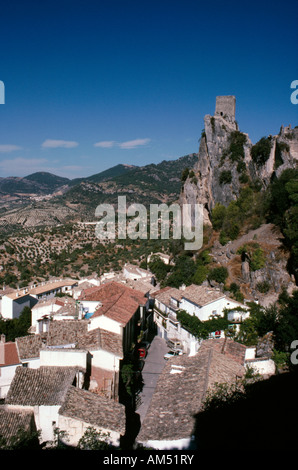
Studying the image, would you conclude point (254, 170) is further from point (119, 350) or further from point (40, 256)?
point (40, 256)

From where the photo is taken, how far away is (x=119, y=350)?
15656 mm

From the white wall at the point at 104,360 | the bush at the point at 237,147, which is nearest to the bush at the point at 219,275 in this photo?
the white wall at the point at 104,360

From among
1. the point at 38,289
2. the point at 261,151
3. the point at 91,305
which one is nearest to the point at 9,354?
the point at 91,305

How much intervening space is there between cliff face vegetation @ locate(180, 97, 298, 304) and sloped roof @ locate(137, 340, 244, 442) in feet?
29.0

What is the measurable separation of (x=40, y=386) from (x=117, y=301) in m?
7.65

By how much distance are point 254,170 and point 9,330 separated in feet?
93.3

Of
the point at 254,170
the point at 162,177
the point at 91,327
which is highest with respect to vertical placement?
the point at 162,177

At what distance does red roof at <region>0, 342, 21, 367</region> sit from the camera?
16.0 meters

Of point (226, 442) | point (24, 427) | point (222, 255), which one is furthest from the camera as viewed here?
point (222, 255)

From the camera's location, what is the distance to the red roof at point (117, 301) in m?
17.9

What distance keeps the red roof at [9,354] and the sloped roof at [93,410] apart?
15.8 feet

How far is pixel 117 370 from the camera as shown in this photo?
1509 centimetres

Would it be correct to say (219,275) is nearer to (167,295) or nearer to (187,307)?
(167,295)
